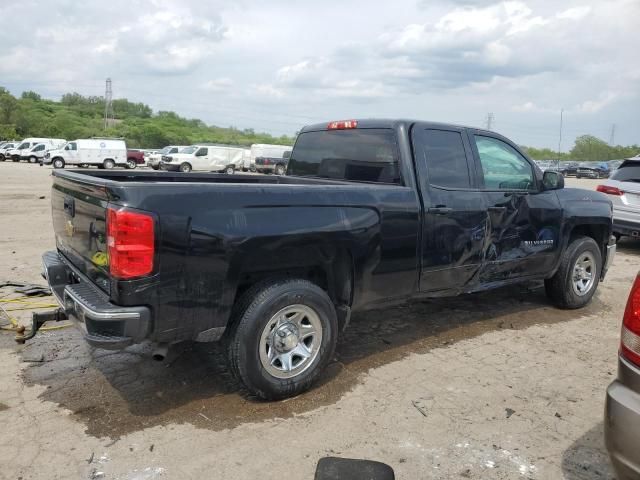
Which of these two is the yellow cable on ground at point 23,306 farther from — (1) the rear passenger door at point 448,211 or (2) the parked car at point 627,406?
(2) the parked car at point 627,406

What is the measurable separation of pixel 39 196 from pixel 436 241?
628 inches

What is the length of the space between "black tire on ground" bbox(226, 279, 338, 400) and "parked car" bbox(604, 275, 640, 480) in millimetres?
1893

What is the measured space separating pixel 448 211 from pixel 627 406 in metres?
2.41

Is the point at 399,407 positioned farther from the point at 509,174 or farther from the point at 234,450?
the point at 509,174

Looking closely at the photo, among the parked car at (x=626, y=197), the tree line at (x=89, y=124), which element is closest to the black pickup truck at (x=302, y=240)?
the parked car at (x=626, y=197)

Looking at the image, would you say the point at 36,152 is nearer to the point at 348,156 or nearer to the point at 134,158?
the point at 134,158

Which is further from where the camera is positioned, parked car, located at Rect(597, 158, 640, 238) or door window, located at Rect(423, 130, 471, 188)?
parked car, located at Rect(597, 158, 640, 238)

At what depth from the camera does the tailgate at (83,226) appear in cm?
322

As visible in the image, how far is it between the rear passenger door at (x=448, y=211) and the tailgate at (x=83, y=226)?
2.38 meters

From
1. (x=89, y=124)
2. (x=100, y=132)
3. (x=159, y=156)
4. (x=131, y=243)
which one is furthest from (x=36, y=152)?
(x=89, y=124)

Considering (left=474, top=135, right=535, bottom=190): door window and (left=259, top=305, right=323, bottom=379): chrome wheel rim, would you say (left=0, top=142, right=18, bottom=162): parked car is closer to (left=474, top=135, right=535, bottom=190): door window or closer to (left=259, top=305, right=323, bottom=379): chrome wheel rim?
(left=474, top=135, right=535, bottom=190): door window

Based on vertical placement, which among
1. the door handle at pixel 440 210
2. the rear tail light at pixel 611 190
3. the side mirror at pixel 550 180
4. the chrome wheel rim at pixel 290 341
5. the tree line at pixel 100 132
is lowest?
the chrome wheel rim at pixel 290 341

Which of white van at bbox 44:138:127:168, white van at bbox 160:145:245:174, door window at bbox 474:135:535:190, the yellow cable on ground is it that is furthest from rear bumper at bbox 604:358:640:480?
A: white van at bbox 44:138:127:168

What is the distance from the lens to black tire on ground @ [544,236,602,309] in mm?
5785
